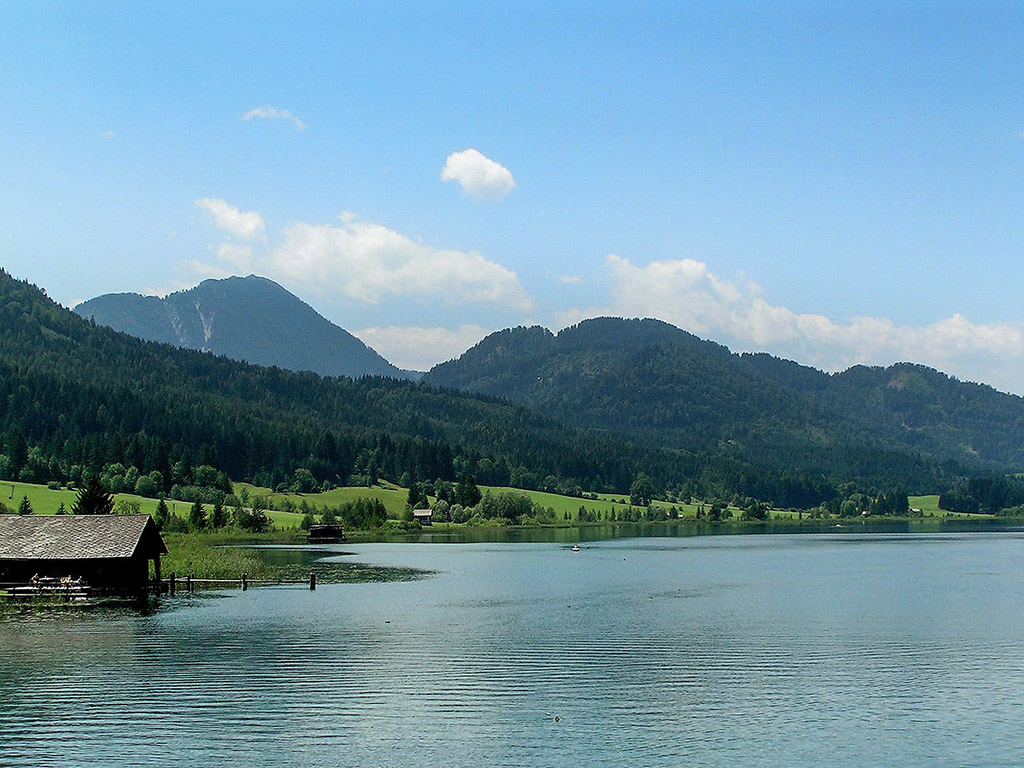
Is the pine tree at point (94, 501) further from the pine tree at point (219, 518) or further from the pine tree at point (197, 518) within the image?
the pine tree at point (219, 518)

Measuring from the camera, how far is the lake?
38781mm

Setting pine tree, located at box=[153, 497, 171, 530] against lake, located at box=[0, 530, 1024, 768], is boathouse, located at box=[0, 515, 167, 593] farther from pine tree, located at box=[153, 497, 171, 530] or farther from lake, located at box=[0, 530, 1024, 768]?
pine tree, located at box=[153, 497, 171, 530]

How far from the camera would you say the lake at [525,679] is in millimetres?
38781

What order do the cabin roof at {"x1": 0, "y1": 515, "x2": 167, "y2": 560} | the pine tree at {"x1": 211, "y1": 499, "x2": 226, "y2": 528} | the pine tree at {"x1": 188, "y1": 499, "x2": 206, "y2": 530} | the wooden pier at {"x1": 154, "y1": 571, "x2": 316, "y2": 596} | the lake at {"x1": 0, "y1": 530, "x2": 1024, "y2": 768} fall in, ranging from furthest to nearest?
1. the pine tree at {"x1": 211, "y1": 499, "x2": 226, "y2": 528}
2. the pine tree at {"x1": 188, "y1": 499, "x2": 206, "y2": 530}
3. the wooden pier at {"x1": 154, "y1": 571, "x2": 316, "y2": 596}
4. the cabin roof at {"x1": 0, "y1": 515, "x2": 167, "y2": 560}
5. the lake at {"x1": 0, "y1": 530, "x2": 1024, "y2": 768}

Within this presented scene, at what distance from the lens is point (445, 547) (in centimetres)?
17638

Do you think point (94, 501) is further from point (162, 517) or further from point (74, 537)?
point (162, 517)

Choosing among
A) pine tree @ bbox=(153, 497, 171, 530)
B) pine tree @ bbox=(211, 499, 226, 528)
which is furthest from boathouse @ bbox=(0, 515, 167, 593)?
pine tree @ bbox=(211, 499, 226, 528)

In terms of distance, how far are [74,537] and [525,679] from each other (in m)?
51.8

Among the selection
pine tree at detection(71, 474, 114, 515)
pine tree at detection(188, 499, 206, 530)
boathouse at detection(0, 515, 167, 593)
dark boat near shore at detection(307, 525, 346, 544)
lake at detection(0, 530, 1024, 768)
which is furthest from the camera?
dark boat near shore at detection(307, 525, 346, 544)

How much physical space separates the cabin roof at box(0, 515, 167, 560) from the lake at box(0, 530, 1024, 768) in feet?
21.5

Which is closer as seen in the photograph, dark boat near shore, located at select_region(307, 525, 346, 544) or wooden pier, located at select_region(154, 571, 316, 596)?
wooden pier, located at select_region(154, 571, 316, 596)

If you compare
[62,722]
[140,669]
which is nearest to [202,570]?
[140,669]

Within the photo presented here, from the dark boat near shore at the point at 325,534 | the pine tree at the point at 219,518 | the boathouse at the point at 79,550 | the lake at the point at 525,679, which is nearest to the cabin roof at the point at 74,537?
the boathouse at the point at 79,550

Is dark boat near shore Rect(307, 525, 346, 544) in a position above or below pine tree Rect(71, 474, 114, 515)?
below
